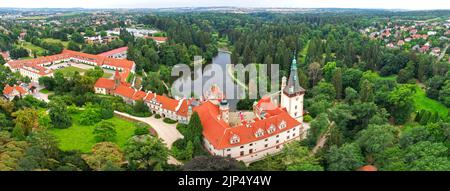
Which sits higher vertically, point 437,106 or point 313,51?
point 313,51

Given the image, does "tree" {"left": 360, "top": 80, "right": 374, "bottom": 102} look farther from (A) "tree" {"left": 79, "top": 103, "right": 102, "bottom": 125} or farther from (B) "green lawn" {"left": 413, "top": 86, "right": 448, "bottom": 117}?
(A) "tree" {"left": 79, "top": 103, "right": 102, "bottom": 125}

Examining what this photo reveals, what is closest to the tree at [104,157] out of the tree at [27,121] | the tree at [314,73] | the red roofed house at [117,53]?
the tree at [27,121]

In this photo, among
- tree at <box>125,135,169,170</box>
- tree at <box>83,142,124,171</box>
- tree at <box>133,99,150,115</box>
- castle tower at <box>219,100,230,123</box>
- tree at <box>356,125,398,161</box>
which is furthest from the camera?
A: tree at <box>133,99,150,115</box>

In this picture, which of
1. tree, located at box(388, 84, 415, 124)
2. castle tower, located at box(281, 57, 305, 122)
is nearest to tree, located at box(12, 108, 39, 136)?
castle tower, located at box(281, 57, 305, 122)

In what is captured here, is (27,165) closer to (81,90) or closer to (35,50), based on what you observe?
(81,90)

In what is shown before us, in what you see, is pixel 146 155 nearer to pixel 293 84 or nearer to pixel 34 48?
pixel 293 84

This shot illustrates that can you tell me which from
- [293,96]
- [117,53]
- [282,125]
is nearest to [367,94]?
[293,96]
